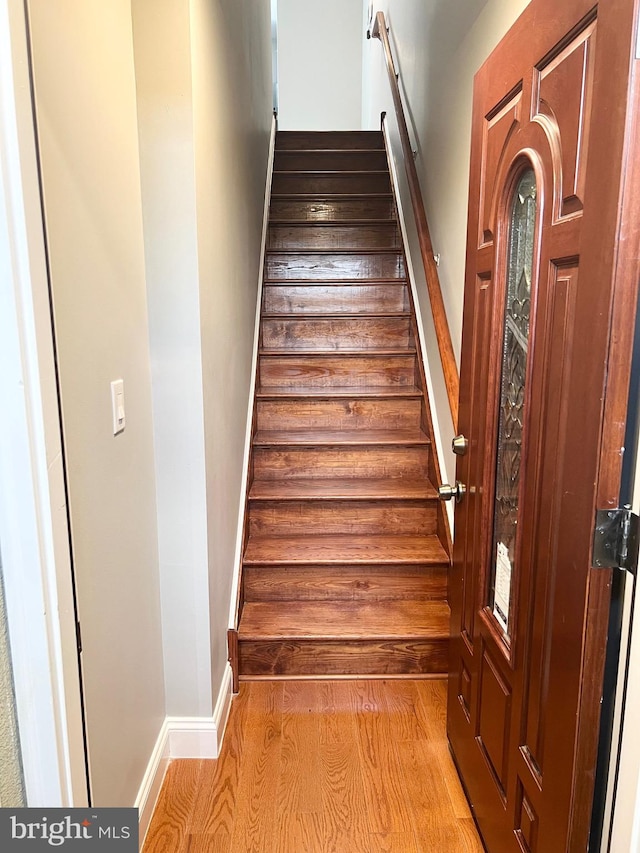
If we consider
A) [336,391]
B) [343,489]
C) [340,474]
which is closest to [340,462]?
[340,474]

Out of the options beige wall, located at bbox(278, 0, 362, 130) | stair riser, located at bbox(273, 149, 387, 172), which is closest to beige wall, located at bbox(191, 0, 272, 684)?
stair riser, located at bbox(273, 149, 387, 172)

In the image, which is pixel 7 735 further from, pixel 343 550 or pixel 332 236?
pixel 332 236

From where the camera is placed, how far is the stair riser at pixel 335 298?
→ 340 cm

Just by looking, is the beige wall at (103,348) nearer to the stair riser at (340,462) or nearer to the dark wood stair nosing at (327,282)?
the stair riser at (340,462)

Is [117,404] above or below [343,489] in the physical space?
above

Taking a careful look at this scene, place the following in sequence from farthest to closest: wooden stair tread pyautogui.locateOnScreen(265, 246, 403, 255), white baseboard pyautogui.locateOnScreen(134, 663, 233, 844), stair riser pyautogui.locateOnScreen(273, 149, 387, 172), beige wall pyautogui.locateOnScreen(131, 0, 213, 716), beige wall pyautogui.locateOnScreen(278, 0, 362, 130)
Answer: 1. beige wall pyautogui.locateOnScreen(278, 0, 362, 130)
2. stair riser pyautogui.locateOnScreen(273, 149, 387, 172)
3. wooden stair tread pyautogui.locateOnScreen(265, 246, 403, 255)
4. white baseboard pyautogui.locateOnScreen(134, 663, 233, 844)
5. beige wall pyautogui.locateOnScreen(131, 0, 213, 716)

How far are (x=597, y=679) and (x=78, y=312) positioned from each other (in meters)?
1.13

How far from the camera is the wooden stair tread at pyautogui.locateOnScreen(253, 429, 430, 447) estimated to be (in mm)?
2711

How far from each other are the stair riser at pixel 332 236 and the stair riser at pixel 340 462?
5.43ft

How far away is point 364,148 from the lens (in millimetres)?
4660

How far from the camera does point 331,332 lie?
3260mm

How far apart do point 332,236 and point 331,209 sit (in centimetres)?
36

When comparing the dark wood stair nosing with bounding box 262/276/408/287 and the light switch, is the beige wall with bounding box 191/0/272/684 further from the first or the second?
the dark wood stair nosing with bounding box 262/276/408/287

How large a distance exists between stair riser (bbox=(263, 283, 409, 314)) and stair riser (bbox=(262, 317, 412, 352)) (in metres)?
0.15
